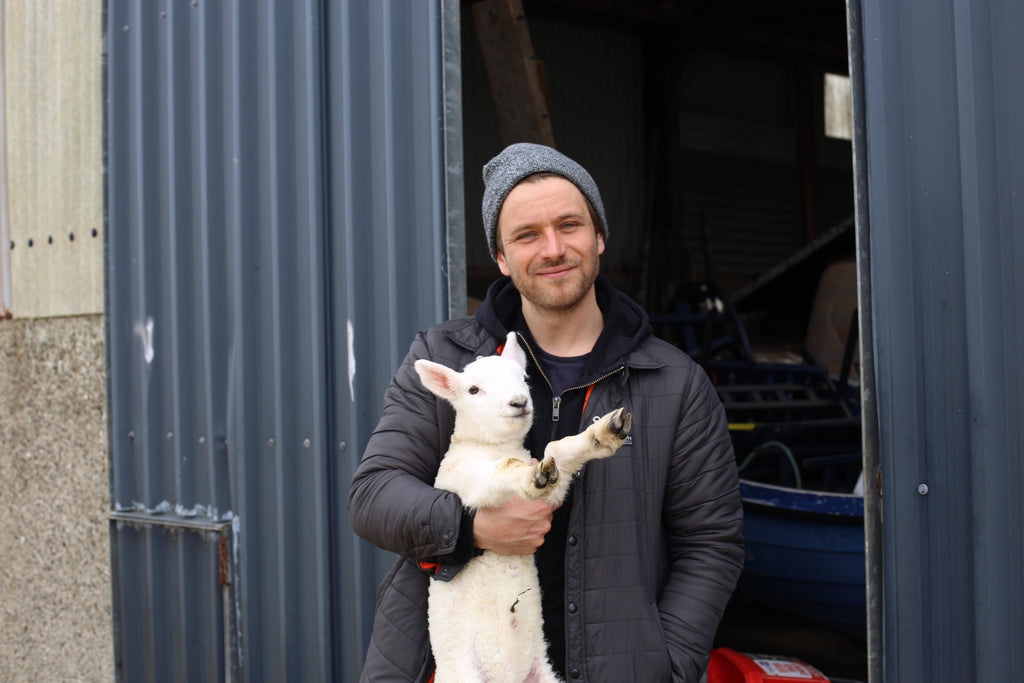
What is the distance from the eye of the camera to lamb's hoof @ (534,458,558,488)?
1851 millimetres

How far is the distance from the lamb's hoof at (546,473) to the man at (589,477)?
36 cm

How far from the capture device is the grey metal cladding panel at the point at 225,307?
148 inches

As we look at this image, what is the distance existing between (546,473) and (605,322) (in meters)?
0.70

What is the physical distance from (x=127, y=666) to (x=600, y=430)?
3.63 m

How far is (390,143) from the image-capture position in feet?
11.5

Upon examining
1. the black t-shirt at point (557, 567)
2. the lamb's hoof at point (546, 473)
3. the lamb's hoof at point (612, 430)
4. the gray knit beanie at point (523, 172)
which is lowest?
the black t-shirt at point (557, 567)

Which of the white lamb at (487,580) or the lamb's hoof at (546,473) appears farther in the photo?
the white lamb at (487,580)

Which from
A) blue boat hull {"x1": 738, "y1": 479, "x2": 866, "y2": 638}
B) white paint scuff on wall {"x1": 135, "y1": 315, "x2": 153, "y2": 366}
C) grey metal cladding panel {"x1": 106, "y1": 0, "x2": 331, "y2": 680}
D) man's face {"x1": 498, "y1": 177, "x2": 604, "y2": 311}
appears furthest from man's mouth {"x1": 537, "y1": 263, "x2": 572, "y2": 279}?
blue boat hull {"x1": 738, "y1": 479, "x2": 866, "y2": 638}

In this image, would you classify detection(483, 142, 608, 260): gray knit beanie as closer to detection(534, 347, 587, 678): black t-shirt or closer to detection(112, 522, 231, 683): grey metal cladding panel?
detection(534, 347, 587, 678): black t-shirt

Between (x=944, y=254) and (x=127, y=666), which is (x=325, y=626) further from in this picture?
(x=944, y=254)

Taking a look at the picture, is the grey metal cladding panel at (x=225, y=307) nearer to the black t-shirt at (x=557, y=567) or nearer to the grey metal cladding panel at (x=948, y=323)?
the black t-shirt at (x=557, y=567)

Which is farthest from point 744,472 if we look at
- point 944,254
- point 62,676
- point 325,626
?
point 62,676

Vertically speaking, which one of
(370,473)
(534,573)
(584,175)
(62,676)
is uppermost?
(584,175)

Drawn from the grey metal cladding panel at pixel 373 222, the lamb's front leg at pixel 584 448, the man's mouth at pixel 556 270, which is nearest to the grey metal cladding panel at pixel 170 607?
the grey metal cladding panel at pixel 373 222
